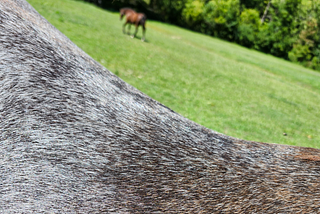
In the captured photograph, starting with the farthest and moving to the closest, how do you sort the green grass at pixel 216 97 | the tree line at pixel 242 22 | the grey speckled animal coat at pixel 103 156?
the tree line at pixel 242 22
the green grass at pixel 216 97
the grey speckled animal coat at pixel 103 156

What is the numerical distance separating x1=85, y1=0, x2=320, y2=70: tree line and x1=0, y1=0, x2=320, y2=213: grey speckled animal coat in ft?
120

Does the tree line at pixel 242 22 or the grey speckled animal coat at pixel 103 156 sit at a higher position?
the tree line at pixel 242 22

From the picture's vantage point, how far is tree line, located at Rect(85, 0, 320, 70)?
36.9 metres

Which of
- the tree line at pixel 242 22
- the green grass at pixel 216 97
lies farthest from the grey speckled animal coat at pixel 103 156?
the tree line at pixel 242 22

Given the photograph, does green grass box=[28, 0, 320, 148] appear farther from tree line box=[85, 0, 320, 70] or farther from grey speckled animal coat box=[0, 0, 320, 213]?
tree line box=[85, 0, 320, 70]

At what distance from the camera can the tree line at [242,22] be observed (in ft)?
121

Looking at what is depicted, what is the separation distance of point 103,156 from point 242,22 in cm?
4463

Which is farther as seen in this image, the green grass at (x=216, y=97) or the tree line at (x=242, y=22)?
the tree line at (x=242, y=22)

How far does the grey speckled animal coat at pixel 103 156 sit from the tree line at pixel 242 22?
3651cm

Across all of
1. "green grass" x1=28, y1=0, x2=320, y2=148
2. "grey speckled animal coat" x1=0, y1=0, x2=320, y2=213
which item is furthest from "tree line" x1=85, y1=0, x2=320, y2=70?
"grey speckled animal coat" x1=0, y1=0, x2=320, y2=213

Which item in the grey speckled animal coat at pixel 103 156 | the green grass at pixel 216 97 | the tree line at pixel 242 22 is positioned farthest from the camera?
the tree line at pixel 242 22

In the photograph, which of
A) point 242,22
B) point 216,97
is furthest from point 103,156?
point 242,22

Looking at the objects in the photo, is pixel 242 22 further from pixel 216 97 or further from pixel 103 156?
pixel 103 156

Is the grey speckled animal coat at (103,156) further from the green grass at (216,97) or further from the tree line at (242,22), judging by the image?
the tree line at (242,22)
